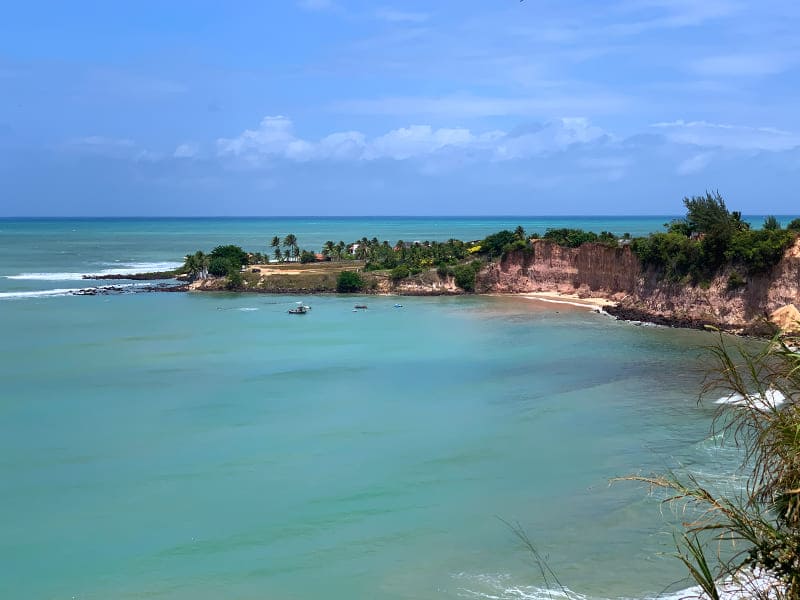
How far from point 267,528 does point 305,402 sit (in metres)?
11.9

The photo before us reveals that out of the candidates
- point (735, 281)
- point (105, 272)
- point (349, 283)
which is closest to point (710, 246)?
point (735, 281)

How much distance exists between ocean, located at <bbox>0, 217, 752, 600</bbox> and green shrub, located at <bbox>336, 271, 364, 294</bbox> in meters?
22.1

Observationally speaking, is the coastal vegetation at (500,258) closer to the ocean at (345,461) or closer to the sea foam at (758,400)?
the ocean at (345,461)

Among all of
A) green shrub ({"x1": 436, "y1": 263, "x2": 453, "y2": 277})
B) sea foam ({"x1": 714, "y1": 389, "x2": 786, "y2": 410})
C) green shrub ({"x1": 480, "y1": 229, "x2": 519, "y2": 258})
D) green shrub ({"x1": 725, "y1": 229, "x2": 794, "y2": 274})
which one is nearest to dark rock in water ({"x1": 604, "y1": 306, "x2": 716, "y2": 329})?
green shrub ({"x1": 725, "y1": 229, "x2": 794, "y2": 274})

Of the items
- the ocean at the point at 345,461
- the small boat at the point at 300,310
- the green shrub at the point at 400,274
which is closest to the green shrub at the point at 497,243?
the green shrub at the point at 400,274

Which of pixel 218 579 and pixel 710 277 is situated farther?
pixel 710 277

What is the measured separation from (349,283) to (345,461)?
44.7 meters

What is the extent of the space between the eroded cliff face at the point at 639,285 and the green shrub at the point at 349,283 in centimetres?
1004

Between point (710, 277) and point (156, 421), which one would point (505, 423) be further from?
point (710, 277)

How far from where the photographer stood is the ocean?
15.6m

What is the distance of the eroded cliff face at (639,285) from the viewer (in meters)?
42.3

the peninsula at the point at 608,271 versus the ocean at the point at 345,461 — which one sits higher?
the peninsula at the point at 608,271

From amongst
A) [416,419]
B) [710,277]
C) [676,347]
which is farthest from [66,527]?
[710,277]

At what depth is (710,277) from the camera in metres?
46.0
